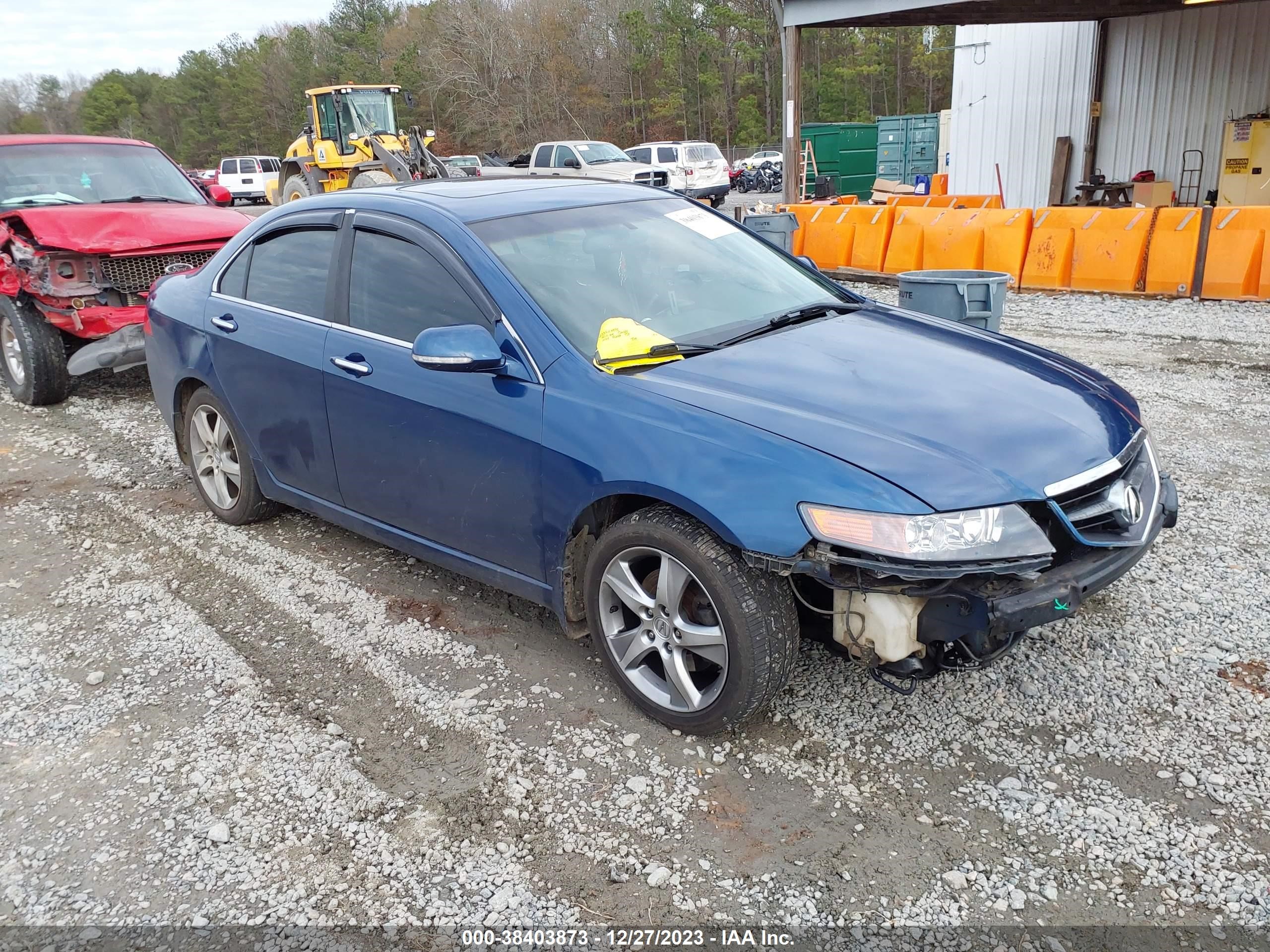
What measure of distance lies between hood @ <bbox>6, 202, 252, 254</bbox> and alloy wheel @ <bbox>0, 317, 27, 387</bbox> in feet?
2.92

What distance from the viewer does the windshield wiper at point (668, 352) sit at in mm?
3150

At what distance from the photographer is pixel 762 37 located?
55625 millimetres

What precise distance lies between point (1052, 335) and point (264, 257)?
726cm

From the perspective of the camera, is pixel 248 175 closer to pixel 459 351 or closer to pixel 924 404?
pixel 459 351

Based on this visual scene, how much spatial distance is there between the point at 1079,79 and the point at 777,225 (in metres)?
9.86

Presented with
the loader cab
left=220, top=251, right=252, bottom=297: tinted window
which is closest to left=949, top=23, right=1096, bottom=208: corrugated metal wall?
the loader cab

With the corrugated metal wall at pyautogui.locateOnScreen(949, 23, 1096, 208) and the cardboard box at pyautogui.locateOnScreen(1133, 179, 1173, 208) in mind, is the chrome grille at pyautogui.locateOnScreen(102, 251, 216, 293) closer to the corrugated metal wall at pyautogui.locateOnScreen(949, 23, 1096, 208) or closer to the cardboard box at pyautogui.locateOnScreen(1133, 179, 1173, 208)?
the cardboard box at pyautogui.locateOnScreen(1133, 179, 1173, 208)

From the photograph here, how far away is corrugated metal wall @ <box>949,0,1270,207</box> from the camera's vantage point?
1566 centimetres

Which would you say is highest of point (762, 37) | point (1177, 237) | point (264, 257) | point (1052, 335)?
point (762, 37)

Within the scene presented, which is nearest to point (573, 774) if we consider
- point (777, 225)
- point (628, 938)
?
point (628, 938)

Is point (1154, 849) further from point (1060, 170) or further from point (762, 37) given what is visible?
point (762, 37)

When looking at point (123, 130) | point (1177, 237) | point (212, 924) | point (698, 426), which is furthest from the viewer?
point (123, 130)

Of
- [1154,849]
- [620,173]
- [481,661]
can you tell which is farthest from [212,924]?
[620,173]

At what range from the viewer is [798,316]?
12.3 feet
